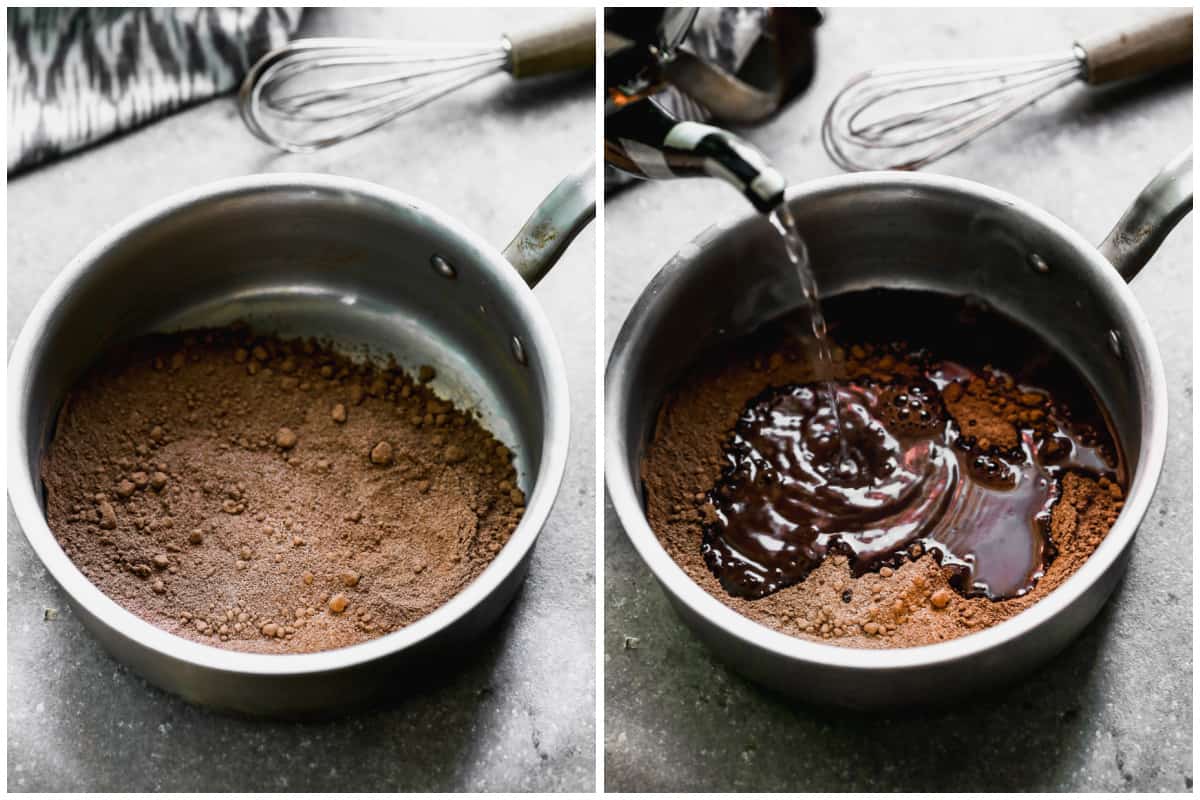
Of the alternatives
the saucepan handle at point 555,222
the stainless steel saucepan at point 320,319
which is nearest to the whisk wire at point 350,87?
the stainless steel saucepan at point 320,319

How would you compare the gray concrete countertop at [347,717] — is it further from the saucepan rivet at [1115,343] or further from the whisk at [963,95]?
the saucepan rivet at [1115,343]

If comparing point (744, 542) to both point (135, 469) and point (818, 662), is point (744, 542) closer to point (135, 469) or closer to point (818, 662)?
point (818, 662)

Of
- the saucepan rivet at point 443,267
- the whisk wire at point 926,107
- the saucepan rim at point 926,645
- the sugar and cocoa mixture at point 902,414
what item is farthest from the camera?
the whisk wire at point 926,107

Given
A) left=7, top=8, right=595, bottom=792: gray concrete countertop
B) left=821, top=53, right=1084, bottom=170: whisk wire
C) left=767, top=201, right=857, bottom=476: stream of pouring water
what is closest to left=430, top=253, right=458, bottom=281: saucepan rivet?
left=7, top=8, right=595, bottom=792: gray concrete countertop

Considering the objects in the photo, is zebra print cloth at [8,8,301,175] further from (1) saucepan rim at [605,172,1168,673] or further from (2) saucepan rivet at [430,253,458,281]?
(1) saucepan rim at [605,172,1168,673]

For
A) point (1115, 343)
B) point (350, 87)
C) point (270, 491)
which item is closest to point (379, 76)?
→ point (350, 87)

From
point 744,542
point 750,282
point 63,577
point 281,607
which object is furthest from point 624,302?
point 63,577

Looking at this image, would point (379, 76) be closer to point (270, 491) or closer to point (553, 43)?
point (553, 43)
